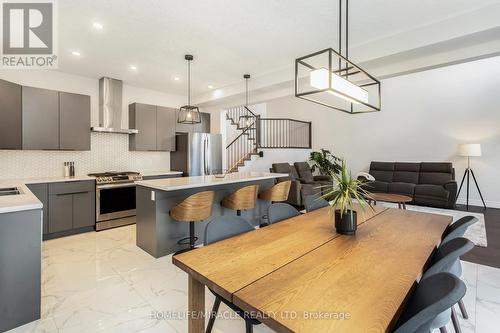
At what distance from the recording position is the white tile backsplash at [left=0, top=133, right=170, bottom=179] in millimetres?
3877

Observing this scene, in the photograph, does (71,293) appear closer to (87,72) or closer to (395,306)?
(395,306)

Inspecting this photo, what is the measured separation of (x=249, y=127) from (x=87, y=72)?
4610 mm

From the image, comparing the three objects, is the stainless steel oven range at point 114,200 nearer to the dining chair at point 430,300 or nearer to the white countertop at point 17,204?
the white countertop at point 17,204

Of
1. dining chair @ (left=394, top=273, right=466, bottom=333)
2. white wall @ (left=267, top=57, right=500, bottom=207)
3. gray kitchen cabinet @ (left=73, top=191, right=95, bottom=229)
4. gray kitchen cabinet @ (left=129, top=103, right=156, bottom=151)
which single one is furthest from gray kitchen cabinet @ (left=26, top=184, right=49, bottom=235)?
white wall @ (left=267, top=57, right=500, bottom=207)

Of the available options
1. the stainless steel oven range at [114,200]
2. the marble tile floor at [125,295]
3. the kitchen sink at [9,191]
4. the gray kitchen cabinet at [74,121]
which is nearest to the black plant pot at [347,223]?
the marble tile floor at [125,295]

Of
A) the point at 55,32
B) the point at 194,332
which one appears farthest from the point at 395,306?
the point at 55,32

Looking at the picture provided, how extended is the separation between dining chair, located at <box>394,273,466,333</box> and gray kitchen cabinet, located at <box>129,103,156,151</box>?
4959mm

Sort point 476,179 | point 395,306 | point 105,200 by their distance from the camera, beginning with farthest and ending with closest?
point 476,179, point 105,200, point 395,306

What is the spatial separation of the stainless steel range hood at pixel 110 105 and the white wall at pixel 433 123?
6.10 meters

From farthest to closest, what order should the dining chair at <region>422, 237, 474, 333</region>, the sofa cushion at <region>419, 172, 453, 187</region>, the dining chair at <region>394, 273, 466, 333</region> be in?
the sofa cushion at <region>419, 172, 453, 187</region>, the dining chair at <region>422, 237, 474, 333</region>, the dining chair at <region>394, 273, 466, 333</region>

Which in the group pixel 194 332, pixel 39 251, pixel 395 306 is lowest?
pixel 194 332

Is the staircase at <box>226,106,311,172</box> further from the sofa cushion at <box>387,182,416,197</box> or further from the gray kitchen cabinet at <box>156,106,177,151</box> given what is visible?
the sofa cushion at <box>387,182,416,197</box>

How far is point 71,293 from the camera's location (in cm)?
228

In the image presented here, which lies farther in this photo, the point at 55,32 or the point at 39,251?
the point at 55,32
